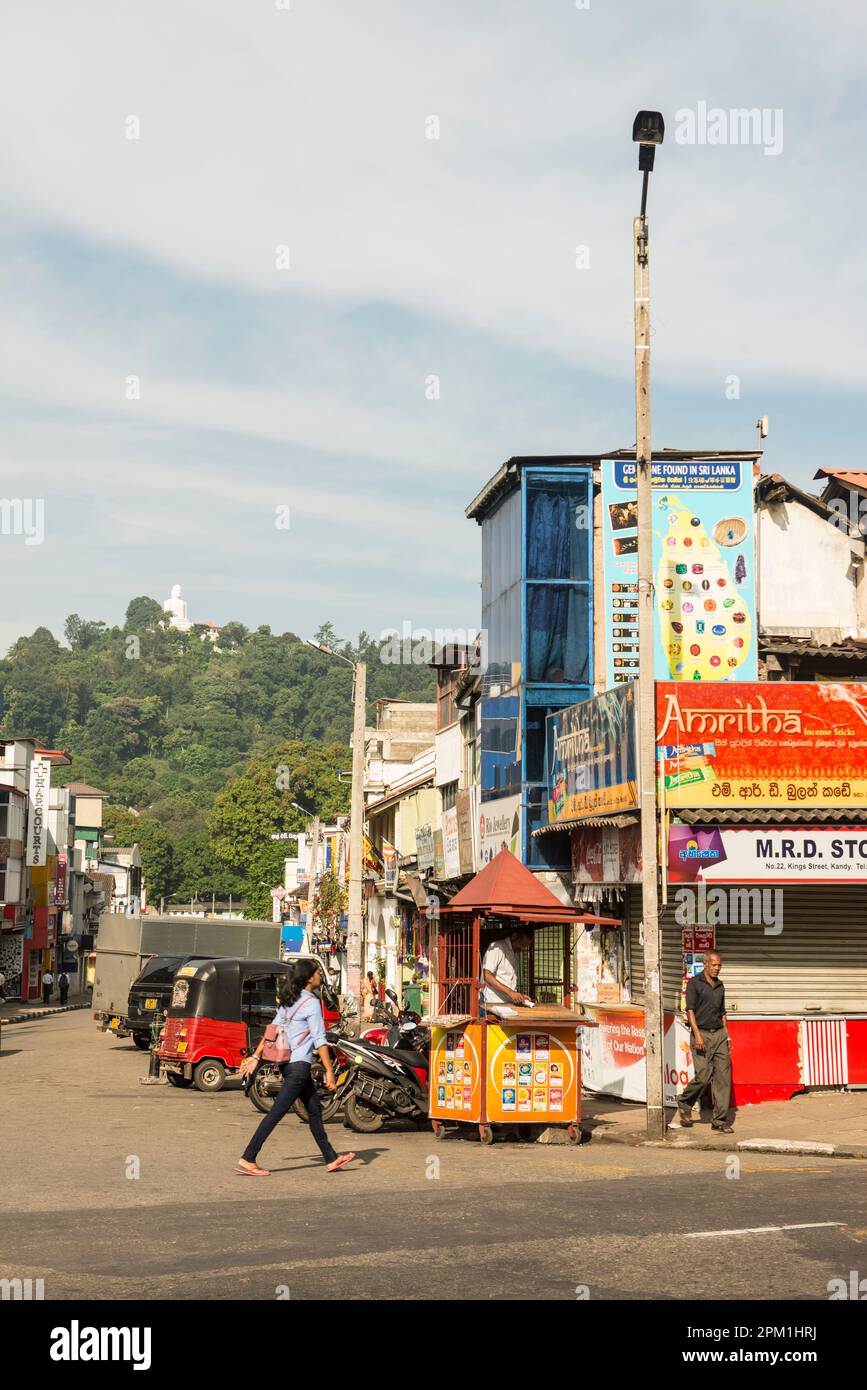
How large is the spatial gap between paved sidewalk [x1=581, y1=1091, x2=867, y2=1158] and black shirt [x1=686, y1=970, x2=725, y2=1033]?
1.12 m

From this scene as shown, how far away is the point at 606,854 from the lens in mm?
22781

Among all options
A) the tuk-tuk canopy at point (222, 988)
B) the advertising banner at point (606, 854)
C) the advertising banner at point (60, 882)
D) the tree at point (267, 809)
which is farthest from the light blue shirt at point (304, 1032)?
the tree at point (267, 809)

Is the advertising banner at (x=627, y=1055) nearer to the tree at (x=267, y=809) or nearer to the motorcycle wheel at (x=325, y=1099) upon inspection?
the motorcycle wheel at (x=325, y=1099)

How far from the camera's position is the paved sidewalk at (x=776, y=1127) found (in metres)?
15.9

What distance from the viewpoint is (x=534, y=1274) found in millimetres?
8562

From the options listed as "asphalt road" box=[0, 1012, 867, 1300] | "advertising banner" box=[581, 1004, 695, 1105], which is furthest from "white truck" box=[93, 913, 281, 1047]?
"asphalt road" box=[0, 1012, 867, 1300]

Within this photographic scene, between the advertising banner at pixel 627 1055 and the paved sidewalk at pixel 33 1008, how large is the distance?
100ft

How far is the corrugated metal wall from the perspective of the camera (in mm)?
20016

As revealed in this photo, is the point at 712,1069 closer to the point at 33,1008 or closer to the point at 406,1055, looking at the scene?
the point at 406,1055

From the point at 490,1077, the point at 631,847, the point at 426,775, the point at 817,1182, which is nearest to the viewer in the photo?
the point at 817,1182

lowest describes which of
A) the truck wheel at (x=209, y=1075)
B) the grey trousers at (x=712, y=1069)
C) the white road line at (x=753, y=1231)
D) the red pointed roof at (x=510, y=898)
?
the truck wheel at (x=209, y=1075)
